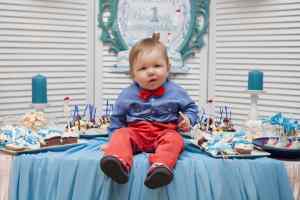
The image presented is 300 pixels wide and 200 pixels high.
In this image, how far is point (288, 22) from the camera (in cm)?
220

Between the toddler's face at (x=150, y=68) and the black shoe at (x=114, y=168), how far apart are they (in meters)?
0.39

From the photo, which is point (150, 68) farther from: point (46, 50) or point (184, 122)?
point (46, 50)

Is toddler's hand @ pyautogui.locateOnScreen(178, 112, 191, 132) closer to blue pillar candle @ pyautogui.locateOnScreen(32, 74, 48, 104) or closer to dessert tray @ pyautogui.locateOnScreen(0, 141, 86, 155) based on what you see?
dessert tray @ pyautogui.locateOnScreen(0, 141, 86, 155)

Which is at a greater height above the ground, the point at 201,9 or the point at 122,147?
the point at 201,9

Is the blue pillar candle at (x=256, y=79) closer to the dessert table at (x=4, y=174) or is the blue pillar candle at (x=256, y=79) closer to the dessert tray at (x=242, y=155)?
the dessert tray at (x=242, y=155)

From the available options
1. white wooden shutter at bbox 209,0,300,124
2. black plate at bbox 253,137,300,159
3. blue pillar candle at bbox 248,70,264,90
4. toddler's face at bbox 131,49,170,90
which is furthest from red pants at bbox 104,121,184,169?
white wooden shutter at bbox 209,0,300,124

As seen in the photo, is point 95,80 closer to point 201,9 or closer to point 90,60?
point 90,60

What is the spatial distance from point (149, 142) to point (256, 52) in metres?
1.05

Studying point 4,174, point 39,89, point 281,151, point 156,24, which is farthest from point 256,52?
point 4,174

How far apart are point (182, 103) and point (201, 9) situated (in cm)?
95

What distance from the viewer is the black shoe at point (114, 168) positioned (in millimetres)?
1273

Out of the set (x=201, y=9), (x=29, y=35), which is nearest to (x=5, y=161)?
(x=29, y=35)

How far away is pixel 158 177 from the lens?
126 cm

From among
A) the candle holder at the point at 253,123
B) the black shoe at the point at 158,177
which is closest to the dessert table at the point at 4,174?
the black shoe at the point at 158,177
